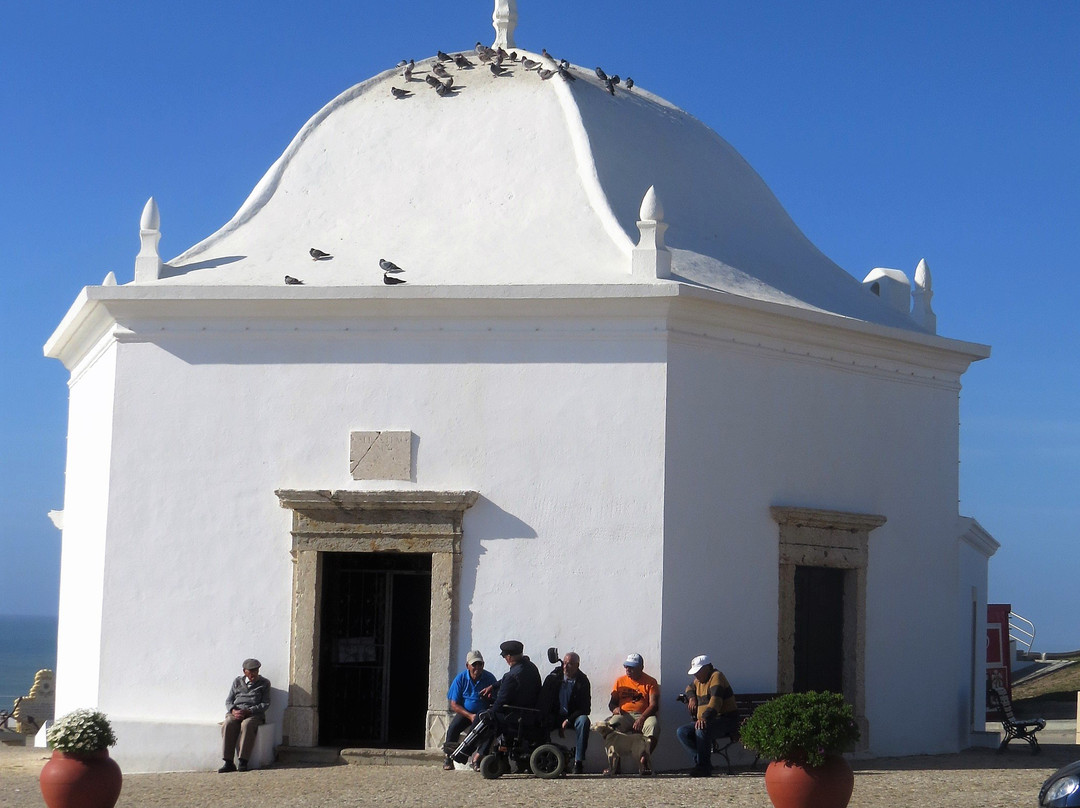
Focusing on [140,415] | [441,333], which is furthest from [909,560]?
[140,415]

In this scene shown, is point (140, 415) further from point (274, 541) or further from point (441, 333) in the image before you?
point (441, 333)

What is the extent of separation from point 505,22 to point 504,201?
3009 millimetres

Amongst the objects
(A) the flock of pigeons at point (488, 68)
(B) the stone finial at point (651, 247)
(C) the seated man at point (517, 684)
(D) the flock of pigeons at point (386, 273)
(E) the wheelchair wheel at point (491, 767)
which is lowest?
(E) the wheelchair wheel at point (491, 767)

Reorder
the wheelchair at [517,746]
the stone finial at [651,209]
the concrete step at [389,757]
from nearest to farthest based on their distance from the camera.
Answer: the wheelchair at [517,746]
the concrete step at [389,757]
the stone finial at [651,209]

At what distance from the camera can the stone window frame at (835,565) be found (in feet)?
43.0

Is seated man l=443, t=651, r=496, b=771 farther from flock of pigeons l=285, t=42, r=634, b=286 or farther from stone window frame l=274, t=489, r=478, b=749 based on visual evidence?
flock of pigeons l=285, t=42, r=634, b=286

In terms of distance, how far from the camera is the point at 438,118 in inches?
580

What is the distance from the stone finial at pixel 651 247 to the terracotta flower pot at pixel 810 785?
4.94 metres

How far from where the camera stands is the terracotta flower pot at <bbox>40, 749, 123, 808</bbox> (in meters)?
9.38

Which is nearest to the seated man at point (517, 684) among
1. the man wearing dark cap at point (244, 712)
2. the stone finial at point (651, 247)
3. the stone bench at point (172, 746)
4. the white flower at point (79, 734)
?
the man wearing dark cap at point (244, 712)

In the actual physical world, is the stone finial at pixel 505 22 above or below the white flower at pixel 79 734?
above

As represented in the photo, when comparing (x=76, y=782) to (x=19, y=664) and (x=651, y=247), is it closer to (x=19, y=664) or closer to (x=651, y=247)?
(x=651, y=247)

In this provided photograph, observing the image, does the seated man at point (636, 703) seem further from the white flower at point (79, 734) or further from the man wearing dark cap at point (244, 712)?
the white flower at point (79, 734)

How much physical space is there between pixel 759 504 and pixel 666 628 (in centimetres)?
158
